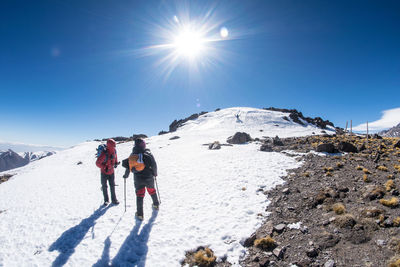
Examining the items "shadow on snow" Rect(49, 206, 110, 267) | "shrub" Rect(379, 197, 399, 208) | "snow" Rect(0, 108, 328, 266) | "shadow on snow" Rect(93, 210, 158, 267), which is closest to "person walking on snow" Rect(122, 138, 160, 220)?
"shadow on snow" Rect(93, 210, 158, 267)

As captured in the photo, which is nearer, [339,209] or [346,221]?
[346,221]

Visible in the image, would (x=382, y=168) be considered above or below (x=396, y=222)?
above

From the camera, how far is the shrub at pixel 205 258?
5.25 metres

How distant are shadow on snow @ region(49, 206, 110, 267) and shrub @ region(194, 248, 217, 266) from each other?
419 centimetres

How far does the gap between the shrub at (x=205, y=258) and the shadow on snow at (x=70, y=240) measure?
419cm

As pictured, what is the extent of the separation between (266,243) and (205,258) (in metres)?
2.07

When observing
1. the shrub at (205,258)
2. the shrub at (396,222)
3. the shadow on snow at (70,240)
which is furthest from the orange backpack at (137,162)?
the shrub at (396,222)

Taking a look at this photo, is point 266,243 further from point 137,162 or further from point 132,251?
point 137,162

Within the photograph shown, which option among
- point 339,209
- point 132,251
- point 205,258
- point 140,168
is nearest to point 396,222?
point 339,209

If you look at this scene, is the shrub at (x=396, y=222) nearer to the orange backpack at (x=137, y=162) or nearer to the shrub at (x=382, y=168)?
the shrub at (x=382, y=168)

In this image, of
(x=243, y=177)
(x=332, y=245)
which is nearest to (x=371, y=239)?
(x=332, y=245)

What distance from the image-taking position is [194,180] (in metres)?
12.9

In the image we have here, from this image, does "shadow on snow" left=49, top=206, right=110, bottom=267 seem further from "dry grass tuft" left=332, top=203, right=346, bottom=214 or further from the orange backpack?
"dry grass tuft" left=332, top=203, right=346, bottom=214

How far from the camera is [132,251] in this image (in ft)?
19.4
